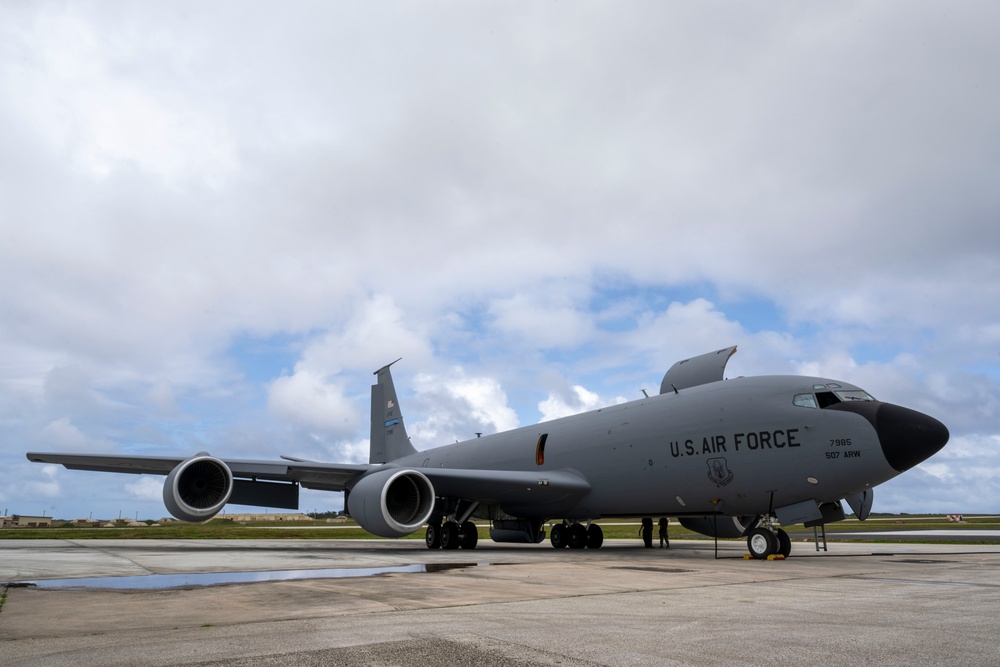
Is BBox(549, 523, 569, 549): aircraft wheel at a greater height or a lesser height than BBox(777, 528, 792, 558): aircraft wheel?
lesser

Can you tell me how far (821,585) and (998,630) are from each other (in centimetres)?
361

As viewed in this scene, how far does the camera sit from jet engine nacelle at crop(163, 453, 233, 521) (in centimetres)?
1708

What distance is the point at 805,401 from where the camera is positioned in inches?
558

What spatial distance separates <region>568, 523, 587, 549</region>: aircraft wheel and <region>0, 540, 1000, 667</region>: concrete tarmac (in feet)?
36.3

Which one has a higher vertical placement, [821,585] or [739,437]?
[739,437]

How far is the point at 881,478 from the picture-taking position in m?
12.9

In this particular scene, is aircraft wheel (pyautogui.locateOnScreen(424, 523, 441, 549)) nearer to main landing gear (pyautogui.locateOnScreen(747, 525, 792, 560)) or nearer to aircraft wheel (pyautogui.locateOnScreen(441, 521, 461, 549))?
aircraft wheel (pyautogui.locateOnScreen(441, 521, 461, 549))

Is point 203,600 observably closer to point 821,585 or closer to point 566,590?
point 566,590

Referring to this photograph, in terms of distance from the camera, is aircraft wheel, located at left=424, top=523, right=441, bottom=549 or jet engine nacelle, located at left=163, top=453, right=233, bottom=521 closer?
jet engine nacelle, located at left=163, top=453, right=233, bottom=521

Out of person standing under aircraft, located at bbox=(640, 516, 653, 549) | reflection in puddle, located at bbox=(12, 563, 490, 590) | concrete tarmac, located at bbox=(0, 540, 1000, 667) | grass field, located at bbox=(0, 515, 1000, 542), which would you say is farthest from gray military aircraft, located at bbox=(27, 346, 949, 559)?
reflection in puddle, located at bbox=(12, 563, 490, 590)

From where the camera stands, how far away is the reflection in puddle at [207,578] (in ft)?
28.8

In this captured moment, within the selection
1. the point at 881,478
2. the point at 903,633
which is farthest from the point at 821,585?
the point at 881,478

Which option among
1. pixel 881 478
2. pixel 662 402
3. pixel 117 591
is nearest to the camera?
pixel 117 591

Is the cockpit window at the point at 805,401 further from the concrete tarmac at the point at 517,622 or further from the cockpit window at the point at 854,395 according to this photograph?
the concrete tarmac at the point at 517,622
